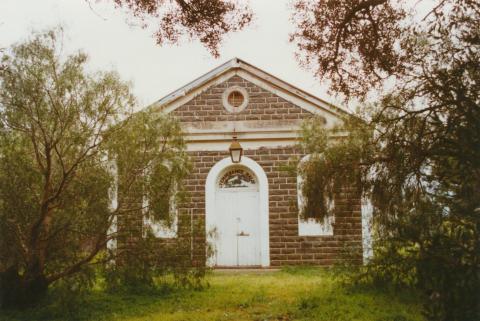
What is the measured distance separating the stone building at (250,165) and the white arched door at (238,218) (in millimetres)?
29

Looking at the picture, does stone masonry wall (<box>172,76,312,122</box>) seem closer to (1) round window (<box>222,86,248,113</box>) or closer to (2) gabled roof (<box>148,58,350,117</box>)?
(1) round window (<box>222,86,248,113</box>)

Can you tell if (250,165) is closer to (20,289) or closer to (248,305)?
(248,305)

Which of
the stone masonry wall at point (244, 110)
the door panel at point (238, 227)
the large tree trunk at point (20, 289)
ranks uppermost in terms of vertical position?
the stone masonry wall at point (244, 110)

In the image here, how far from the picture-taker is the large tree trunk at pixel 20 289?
8.95 m

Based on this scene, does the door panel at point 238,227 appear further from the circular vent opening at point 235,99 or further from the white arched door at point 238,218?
the circular vent opening at point 235,99

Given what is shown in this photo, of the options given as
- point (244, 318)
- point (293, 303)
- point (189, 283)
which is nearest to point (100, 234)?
point (189, 283)

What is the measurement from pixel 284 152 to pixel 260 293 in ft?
19.0

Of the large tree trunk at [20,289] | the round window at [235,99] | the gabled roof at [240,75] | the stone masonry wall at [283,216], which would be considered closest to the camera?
Answer: the large tree trunk at [20,289]

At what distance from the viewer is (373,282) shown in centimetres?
951

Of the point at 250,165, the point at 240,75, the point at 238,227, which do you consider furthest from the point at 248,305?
the point at 240,75

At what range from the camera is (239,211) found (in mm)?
15078

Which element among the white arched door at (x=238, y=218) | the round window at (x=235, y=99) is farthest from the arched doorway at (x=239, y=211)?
the round window at (x=235, y=99)

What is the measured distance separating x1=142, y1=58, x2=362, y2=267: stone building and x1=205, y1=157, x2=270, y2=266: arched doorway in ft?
0.09

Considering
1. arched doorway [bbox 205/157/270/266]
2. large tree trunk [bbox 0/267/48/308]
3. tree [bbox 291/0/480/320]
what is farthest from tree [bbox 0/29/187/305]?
arched doorway [bbox 205/157/270/266]
